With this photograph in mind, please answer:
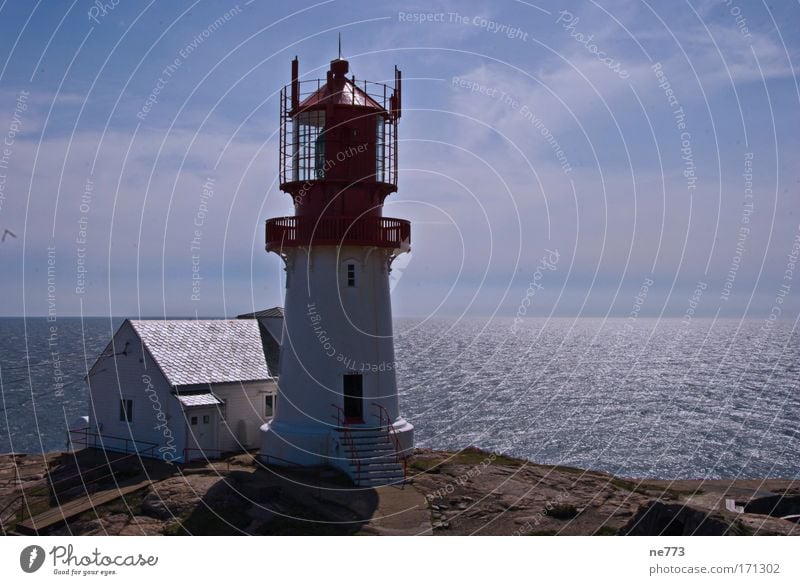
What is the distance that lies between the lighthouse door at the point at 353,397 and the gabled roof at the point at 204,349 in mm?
4812

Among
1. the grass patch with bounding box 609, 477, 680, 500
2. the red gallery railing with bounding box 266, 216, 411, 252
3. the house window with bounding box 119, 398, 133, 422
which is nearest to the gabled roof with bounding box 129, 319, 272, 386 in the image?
the house window with bounding box 119, 398, 133, 422

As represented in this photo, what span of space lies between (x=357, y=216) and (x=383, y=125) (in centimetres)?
350

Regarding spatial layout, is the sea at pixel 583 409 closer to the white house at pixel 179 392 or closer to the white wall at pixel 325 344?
the white house at pixel 179 392

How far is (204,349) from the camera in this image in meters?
32.2

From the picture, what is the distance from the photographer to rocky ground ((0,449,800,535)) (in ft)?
72.6

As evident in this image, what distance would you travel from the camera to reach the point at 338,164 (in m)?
28.3

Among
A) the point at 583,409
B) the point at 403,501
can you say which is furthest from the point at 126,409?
the point at 583,409

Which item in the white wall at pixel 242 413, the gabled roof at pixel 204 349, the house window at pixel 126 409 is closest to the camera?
the gabled roof at pixel 204 349

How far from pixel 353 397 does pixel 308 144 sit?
885 cm

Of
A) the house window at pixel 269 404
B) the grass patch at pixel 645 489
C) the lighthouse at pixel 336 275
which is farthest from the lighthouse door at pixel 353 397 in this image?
the grass patch at pixel 645 489

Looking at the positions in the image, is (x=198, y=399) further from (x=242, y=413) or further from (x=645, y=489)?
(x=645, y=489)

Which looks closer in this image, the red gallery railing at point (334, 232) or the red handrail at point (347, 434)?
the red handrail at point (347, 434)

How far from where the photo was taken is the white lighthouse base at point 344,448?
27.0m

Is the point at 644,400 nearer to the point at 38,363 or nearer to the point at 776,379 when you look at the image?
the point at 776,379
